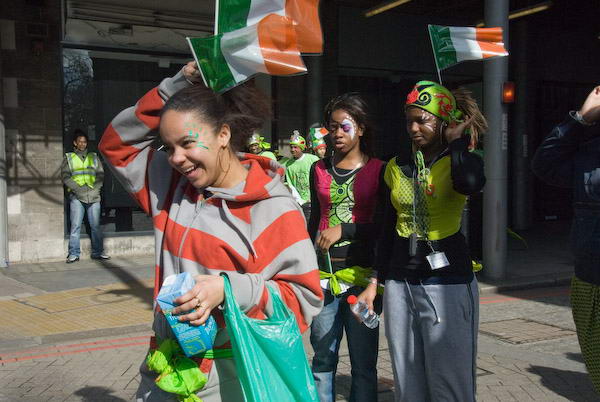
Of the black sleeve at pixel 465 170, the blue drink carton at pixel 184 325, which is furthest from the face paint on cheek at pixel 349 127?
the blue drink carton at pixel 184 325

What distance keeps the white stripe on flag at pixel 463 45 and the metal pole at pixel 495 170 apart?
539 centimetres

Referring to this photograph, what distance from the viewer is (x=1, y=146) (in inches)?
395

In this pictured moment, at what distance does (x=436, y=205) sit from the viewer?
3.24 metres

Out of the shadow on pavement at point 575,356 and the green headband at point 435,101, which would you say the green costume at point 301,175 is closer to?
the shadow on pavement at point 575,356

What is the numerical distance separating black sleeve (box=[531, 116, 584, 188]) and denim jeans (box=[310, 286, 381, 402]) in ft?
3.80

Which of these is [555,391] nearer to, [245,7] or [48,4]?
[245,7]

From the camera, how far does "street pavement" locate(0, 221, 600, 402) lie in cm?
509

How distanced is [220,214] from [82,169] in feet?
29.7

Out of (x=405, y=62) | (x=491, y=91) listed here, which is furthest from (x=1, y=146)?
(x=405, y=62)

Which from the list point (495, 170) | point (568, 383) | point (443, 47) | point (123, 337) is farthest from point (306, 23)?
point (495, 170)

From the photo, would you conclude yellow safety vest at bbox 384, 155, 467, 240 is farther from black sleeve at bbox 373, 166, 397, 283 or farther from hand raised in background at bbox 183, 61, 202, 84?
hand raised in background at bbox 183, 61, 202, 84

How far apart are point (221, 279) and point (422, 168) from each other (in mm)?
1630

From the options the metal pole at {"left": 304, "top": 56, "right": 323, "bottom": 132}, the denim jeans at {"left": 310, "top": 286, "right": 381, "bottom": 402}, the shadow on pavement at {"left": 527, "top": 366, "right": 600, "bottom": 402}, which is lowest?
the shadow on pavement at {"left": 527, "top": 366, "right": 600, "bottom": 402}

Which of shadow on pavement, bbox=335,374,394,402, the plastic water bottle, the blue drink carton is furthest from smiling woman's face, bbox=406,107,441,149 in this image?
shadow on pavement, bbox=335,374,394,402
